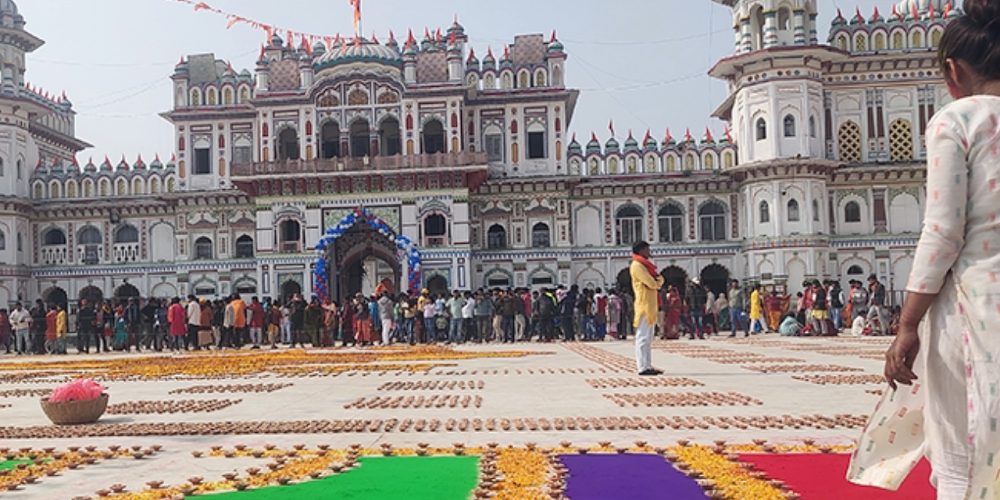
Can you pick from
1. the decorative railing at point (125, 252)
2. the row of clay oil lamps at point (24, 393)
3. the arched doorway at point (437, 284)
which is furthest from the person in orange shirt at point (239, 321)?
the decorative railing at point (125, 252)

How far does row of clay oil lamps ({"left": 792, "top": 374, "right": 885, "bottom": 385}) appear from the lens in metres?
10.6

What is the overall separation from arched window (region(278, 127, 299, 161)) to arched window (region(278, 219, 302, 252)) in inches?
110

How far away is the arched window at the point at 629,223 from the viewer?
39844 millimetres

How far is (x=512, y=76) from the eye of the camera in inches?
1586

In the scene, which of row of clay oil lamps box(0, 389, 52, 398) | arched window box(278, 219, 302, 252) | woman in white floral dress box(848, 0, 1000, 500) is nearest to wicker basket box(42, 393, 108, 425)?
row of clay oil lamps box(0, 389, 52, 398)

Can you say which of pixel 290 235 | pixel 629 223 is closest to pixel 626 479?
pixel 629 223

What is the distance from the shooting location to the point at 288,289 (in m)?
38.5

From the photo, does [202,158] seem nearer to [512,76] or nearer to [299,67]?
[299,67]

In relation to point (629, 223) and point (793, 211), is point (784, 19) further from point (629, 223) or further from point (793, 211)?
point (629, 223)

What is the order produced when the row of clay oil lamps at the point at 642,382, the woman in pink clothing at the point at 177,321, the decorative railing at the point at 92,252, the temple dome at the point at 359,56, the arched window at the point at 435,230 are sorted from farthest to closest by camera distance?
the decorative railing at the point at 92,252
the temple dome at the point at 359,56
the arched window at the point at 435,230
the woman in pink clothing at the point at 177,321
the row of clay oil lamps at the point at 642,382

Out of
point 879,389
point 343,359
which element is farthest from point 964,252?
point 343,359

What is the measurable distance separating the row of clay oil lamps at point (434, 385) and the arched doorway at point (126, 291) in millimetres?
32721

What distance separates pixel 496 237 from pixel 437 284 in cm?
339

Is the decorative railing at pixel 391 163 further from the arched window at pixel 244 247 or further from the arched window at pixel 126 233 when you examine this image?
the arched window at pixel 126 233
